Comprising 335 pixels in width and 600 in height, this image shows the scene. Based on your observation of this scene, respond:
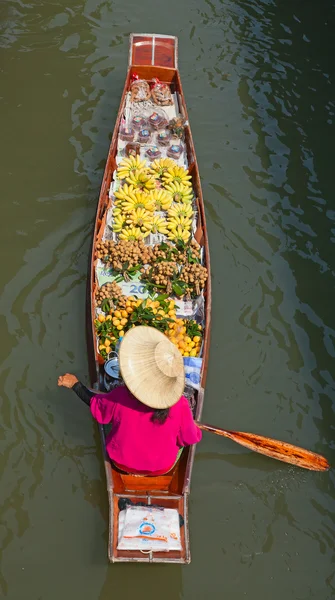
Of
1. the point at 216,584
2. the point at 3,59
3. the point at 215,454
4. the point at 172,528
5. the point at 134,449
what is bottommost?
the point at 216,584

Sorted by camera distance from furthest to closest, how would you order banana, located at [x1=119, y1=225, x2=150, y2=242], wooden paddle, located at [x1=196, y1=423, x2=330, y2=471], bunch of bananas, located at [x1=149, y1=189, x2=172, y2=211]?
bunch of bananas, located at [x1=149, y1=189, x2=172, y2=211]
banana, located at [x1=119, y1=225, x2=150, y2=242]
wooden paddle, located at [x1=196, y1=423, x2=330, y2=471]

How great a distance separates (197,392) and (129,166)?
398 cm

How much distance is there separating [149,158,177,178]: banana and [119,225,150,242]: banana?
4.03 ft

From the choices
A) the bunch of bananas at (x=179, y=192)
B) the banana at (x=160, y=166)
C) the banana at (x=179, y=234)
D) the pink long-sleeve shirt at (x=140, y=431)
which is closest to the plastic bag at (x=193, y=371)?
the pink long-sleeve shirt at (x=140, y=431)

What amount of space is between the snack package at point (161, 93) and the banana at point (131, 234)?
10.2ft

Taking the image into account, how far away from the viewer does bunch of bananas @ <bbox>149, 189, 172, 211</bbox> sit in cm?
788

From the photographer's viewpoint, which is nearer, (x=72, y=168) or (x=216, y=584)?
(x=216, y=584)

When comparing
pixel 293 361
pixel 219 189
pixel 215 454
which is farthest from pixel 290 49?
pixel 215 454

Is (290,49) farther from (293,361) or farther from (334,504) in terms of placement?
(334,504)

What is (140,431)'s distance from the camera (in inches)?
193

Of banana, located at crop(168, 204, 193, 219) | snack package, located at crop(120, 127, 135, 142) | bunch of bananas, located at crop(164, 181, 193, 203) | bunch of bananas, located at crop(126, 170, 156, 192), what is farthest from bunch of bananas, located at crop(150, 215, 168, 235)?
snack package, located at crop(120, 127, 135, 142)

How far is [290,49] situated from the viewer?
1178cm

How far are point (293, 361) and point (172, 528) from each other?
3151 mm

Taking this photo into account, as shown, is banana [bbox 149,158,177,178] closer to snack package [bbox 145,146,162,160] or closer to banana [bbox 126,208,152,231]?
snack package [bbox 145,146,162,160]
